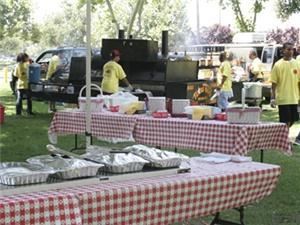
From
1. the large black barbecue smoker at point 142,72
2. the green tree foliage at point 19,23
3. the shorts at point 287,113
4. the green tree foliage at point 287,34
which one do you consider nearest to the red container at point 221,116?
→ the shorts at point 287,113

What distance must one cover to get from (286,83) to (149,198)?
6.31 metres

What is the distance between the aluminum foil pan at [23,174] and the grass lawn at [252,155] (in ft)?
7.73

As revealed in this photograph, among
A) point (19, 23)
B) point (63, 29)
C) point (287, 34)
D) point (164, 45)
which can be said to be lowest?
point (164, 45)

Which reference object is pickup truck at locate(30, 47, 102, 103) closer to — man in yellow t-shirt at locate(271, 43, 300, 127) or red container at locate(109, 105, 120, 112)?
man in yellow t-shirt at locate(271, 43, 300, 127)

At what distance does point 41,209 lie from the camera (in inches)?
102

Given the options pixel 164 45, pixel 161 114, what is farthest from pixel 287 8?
pixel 161 114

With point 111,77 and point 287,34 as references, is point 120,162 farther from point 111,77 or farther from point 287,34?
point 287,34

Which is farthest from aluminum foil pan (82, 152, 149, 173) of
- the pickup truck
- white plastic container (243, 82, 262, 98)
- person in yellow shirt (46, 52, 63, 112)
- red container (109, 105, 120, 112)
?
white plastic container (243, 82, 262, 98)

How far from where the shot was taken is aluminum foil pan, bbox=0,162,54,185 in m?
2.73

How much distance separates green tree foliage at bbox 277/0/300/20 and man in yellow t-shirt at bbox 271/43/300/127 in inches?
1097

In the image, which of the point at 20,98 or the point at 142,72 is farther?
the point at 20,98

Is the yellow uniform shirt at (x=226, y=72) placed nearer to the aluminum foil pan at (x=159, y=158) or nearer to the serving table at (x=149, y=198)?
the serving table at (x=149, y=198)

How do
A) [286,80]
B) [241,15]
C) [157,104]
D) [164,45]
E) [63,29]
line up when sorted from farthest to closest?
[63,29]
[241,15]
[164,45]
[286,80]
[157,104]

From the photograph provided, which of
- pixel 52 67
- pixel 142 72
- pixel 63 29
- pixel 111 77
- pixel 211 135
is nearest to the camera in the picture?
pixel 211 135
